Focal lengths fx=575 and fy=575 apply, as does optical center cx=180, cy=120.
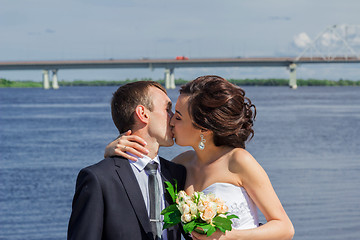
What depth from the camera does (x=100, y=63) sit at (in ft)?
263

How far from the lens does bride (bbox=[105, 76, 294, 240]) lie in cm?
343

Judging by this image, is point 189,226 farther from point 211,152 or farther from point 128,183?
point 211,152

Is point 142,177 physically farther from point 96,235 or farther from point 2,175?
point 2,175

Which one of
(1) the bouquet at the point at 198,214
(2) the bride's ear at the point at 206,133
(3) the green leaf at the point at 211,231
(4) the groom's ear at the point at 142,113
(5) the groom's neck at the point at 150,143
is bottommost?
(3) the green leaf at the point at 211,231

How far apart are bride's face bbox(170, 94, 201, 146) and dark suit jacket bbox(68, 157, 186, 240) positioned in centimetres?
43

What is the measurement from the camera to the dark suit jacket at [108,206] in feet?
9.84

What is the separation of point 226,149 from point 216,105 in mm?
361

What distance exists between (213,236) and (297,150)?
23.8 meters

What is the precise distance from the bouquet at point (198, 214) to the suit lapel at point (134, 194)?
4.0 inches

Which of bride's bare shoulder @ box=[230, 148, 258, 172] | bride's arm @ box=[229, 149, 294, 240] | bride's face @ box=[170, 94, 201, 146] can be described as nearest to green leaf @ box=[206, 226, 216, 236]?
bride's arm @ box=[229, 149, 294, 240]

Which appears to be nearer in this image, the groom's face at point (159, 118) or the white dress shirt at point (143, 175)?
the white dress shirt at point (143, 175)

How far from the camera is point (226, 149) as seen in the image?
3721 mm

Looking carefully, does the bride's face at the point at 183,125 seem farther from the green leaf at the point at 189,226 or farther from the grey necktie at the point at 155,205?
the green leaf at the point at 189,226

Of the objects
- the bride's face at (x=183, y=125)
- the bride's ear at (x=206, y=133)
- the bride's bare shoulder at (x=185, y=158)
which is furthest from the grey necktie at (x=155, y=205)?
the bride's bare shoulder at (x=185, y=158)
